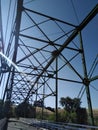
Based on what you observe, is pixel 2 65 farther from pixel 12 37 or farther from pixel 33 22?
pixel 33 22

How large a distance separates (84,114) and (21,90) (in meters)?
27.0

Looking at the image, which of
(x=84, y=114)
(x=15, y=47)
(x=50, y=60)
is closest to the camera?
(x=15, y=47)

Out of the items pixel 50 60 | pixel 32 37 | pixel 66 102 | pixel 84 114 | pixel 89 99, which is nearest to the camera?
pixel 89 99

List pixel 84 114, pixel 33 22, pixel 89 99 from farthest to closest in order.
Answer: pixel 84 114, pixel 33 22, pixel 89 99

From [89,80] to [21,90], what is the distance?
85.4ft

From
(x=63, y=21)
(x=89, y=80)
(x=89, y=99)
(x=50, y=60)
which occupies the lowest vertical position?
(x=89, y=99)

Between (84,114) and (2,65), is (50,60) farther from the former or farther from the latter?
(84,114)

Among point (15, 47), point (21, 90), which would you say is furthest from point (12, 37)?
point (21, 90)

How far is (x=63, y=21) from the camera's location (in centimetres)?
1165

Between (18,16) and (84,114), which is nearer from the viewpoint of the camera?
(18,16)

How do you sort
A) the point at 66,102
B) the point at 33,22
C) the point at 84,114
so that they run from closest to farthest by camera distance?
the point at 33,22 → the point at 84,114 → the point at 66,102

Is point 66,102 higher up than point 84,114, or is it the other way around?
point 66,102

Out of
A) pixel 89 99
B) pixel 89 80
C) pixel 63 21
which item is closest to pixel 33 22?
pixel 63 21

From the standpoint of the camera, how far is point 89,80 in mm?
10477
